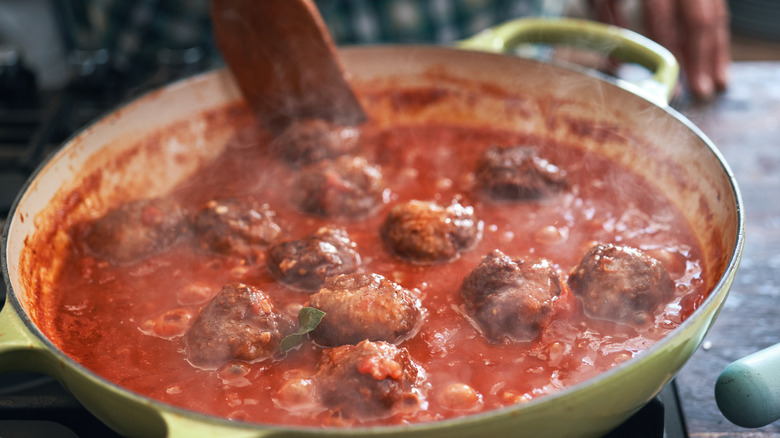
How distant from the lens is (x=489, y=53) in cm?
313

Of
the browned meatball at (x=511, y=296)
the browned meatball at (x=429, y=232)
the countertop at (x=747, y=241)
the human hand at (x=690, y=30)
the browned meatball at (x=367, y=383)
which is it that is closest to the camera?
the browned meatball at (x=367, y=383)

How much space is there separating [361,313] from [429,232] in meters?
0.54

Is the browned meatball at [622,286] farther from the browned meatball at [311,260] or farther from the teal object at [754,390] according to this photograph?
the browned meatball at [311,260]

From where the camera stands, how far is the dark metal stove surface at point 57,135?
6.28 feet

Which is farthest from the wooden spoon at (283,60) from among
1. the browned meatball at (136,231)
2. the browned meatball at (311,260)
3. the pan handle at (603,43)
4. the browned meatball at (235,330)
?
the browned meatball at (235,330)

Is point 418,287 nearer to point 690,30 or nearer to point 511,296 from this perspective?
point 511,296

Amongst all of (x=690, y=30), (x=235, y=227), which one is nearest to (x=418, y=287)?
(x=235, y=227)

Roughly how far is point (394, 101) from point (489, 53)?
1.80 feet

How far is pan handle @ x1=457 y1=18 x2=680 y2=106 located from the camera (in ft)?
9.05

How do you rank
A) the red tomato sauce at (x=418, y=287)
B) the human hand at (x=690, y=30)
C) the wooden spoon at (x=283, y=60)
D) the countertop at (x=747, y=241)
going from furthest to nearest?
the human hand at (x=690, y=30) → the wooden spoon at (x=283, y=60) → the countertop at (x=747, y=241) → the red tomato sauce at (x=418, y=287)

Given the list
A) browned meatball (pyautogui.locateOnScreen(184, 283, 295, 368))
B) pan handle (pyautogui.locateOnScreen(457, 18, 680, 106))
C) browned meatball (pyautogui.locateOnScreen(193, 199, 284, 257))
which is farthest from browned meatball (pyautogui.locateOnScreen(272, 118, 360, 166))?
browned meatball (pyautogui.locateOnScreen(184, 283, 295, 368))

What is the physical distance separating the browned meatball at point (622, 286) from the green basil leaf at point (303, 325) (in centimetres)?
85

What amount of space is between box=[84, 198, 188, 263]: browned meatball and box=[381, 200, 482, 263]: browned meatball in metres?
0.83

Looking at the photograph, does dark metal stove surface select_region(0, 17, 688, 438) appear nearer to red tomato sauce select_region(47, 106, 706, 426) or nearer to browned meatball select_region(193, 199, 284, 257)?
red tomato sauce select_region(47, 106, 706, 426)
